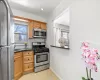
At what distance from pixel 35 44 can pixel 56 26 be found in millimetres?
1288

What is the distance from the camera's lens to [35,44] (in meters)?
4.31

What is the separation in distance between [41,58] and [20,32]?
141 centimetres

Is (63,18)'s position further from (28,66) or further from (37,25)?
(28,66)

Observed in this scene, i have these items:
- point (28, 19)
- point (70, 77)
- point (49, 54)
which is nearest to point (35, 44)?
point (49, 54)

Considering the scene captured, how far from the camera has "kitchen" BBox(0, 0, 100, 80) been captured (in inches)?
59.9

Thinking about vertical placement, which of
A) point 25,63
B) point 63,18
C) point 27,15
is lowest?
point 25,63

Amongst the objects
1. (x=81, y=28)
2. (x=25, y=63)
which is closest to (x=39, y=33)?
(x=25, y=63)

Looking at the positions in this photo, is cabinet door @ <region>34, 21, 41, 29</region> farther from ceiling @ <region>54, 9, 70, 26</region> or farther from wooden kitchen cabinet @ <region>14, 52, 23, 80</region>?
wooden kitchen cabinet @ <region>14, 52, 23, 80</region>

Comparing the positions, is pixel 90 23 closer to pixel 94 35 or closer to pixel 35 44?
pixel 94 35

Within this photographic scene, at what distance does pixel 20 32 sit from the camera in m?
3.95

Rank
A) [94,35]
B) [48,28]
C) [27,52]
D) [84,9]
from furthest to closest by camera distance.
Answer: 1. [48,28]
2. [27,52]
3. [84,9]
4. [94,35]

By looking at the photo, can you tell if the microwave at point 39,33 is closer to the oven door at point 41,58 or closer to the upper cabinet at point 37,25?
the upper cabinet at point 37,25

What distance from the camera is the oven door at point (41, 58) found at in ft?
12.2

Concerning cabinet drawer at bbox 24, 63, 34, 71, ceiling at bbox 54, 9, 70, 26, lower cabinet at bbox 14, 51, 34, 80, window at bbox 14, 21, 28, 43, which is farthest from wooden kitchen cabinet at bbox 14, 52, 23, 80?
ceiling at bbox 54, 9, 70, 26
